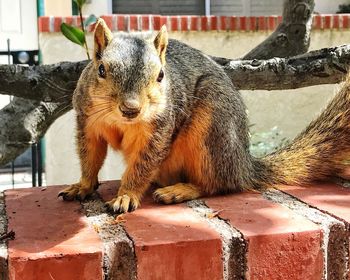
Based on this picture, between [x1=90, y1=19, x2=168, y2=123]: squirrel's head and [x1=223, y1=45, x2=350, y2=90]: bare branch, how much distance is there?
530mm

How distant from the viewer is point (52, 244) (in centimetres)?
102

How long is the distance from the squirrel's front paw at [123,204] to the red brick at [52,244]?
7 centimetres

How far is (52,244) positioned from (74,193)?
369mm

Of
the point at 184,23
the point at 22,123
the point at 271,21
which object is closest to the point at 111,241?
the point at 22,123

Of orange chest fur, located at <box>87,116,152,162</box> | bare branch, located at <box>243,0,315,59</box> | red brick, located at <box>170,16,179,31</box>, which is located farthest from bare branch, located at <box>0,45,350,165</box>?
red brick, located at <box>170,16,179,31</box>

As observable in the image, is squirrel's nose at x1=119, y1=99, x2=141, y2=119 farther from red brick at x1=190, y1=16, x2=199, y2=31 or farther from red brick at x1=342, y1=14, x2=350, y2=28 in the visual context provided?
red brick at x1=342, y1=14, x2=350, y2=28

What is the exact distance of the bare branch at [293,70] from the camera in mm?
1860

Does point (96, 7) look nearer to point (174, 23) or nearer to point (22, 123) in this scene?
point (174, 23)

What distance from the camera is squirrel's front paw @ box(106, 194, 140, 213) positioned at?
1.27 meters

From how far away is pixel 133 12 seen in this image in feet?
15.5

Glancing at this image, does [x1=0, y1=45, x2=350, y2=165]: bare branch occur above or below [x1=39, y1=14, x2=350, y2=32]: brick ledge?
below

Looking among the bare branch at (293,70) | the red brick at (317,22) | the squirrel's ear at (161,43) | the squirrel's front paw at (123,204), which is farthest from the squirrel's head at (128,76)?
the red brick at (317,22)

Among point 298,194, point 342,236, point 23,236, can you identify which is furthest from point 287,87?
point 23,236

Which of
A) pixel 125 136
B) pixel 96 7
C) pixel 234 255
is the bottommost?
pixel 234 255
